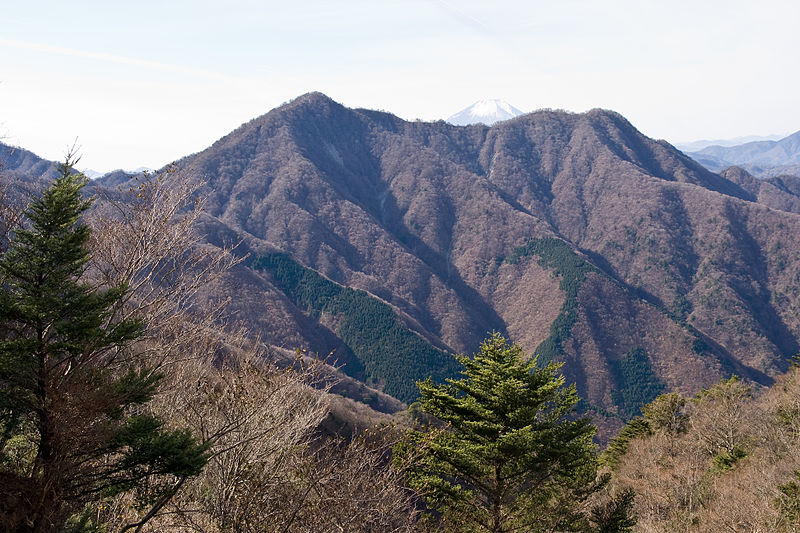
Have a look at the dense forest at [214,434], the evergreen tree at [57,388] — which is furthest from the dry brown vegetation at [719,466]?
the evergreen tree at [57,388]

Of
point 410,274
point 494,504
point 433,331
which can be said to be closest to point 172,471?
point 494,504

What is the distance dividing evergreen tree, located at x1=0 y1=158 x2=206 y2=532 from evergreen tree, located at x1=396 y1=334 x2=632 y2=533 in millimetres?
7972

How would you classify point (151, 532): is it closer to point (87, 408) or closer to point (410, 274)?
point (87, 408)

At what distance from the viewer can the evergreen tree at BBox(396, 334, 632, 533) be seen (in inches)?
611

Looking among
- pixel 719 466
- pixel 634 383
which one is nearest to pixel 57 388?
pixel 719 466

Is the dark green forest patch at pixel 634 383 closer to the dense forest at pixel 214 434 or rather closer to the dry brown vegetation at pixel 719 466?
the dry brown vegetation at pixel 719 466

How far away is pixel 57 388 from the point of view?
29.5ft

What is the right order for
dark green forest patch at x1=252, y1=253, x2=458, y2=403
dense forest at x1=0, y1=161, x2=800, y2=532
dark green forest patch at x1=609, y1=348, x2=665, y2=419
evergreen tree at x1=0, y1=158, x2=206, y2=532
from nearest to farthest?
evergreen tree at x1=0, y1=158, x2=206, y2=532 < dense forest at x1=0, y1=161, x2=800, y2=532 < dark green forest patch at x1=252, y1=253, x2=458, y2=403 < dark green forest patch at x1=609, y1=348, x2=665, y2=419

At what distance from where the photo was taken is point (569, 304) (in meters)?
168

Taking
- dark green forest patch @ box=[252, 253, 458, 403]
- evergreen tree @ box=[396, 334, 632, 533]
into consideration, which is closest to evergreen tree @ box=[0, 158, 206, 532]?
evergreen tree @ box=[396, 334, 632, 533]

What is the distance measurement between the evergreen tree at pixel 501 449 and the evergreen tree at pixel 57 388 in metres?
7.97

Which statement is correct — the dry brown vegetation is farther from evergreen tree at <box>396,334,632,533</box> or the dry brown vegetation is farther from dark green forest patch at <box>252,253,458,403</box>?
dark green forest patch at <box>252,253,458,403</box>

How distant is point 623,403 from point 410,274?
90638 mm

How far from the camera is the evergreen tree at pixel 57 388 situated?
28.2 ft
